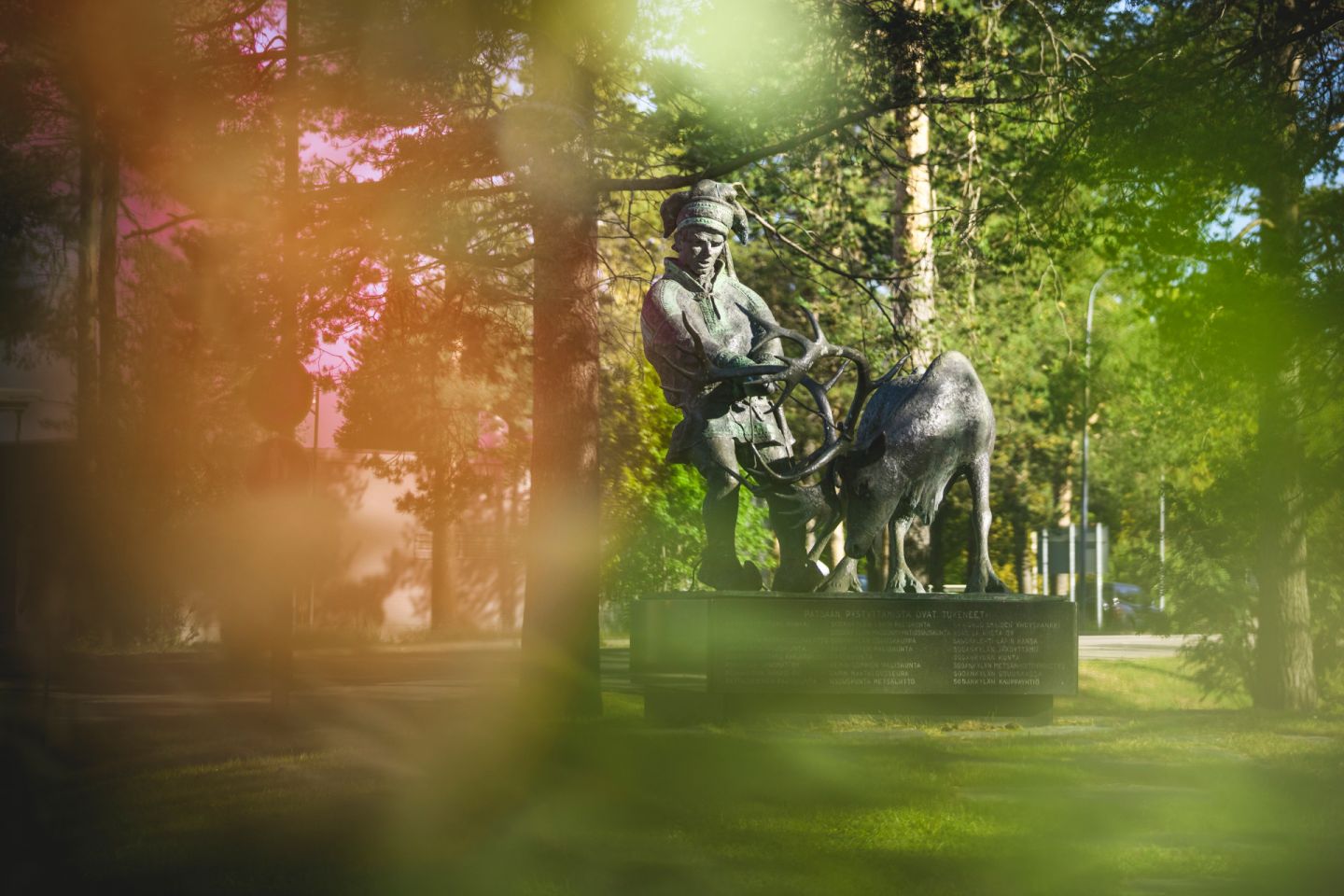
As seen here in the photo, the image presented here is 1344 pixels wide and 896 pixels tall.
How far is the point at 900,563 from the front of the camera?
11.4m

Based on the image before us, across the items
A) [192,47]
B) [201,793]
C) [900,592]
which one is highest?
[192,47]

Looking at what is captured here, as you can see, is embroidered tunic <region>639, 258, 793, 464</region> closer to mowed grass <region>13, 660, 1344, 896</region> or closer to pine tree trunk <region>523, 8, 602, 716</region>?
mowed grass <region>13, 660, 1344, 896</region>

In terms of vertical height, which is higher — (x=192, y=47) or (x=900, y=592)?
(x=192, y=47)

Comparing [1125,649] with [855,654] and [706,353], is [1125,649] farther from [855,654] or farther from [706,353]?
[706,353]

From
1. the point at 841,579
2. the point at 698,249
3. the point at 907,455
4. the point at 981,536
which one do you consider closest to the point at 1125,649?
the point at 981,536

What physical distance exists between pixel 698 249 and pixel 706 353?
86cm


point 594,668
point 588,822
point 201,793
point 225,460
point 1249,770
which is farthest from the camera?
point 225,460

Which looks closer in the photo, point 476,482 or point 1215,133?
point 1215,133

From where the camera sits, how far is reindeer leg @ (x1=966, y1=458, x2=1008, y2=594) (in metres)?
11.6

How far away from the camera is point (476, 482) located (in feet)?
79.5

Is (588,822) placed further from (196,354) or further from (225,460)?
(225,460)

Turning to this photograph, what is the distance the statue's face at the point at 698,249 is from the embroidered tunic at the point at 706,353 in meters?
0.07

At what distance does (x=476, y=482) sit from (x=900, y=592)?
13869 mm

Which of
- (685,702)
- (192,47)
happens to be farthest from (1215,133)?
(192,47)
